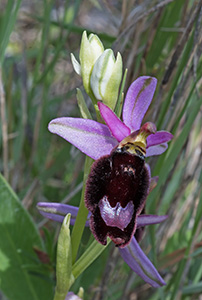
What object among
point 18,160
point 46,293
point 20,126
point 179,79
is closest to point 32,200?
point 18,160

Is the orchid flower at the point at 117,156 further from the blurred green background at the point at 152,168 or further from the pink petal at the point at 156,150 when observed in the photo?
the blurred green background at the point at 152,168

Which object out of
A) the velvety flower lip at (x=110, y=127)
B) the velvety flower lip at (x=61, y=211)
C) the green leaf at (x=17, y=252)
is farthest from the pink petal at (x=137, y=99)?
the green leaf at (x=17, y=252)

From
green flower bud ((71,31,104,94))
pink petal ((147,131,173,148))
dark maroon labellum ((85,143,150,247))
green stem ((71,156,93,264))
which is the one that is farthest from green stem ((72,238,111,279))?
green flower bud ((71,31,104,94))

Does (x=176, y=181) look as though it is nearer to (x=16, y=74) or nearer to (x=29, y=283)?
(x=29, y=283)

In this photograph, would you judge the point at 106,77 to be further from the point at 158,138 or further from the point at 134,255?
the point at 134,255

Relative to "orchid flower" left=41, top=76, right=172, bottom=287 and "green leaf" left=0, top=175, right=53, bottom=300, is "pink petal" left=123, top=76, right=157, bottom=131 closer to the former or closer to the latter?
"orchid flower" left=41, top=76, right=172, bottom=287

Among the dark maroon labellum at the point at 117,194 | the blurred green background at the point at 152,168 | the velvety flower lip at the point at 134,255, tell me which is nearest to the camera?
the dark maroon labellum at the point at 117,194

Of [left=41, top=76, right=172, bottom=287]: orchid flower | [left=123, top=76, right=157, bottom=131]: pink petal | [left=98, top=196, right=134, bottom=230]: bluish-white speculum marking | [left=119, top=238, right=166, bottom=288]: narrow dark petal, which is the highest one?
[left=123, top=76, right=157, bottom=131]: pink petal
